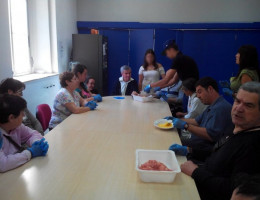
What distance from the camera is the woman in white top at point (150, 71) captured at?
3717 millimetres

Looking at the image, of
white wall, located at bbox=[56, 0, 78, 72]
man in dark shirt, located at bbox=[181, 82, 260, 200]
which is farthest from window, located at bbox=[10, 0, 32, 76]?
man in dark shirt, located at bbox=[181, 82, 260, 200]

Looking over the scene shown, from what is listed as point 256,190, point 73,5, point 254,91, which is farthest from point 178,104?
point 73,5

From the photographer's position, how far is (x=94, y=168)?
1.34 m

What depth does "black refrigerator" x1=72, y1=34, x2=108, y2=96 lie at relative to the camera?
444 centimetres

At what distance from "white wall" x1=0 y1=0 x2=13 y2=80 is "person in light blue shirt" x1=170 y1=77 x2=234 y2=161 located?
1.98 m

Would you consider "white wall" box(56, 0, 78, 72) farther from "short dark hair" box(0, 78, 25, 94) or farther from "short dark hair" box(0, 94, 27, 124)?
"short dark hair" box(0, 94, 27, 124)

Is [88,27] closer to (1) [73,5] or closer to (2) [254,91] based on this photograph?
(1) [73,5]

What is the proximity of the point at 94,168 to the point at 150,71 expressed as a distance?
8.52 feet

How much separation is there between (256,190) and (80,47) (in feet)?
13.8

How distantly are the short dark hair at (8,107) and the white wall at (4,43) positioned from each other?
1374mm

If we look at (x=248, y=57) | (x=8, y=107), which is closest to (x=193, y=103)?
(x=248, y=57)

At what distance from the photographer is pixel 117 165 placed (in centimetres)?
138

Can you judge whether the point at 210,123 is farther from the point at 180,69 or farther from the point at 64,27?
the point at 64,27

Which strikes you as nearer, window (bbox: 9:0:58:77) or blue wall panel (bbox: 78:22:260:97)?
window (bbox: 9:0:58:77)
